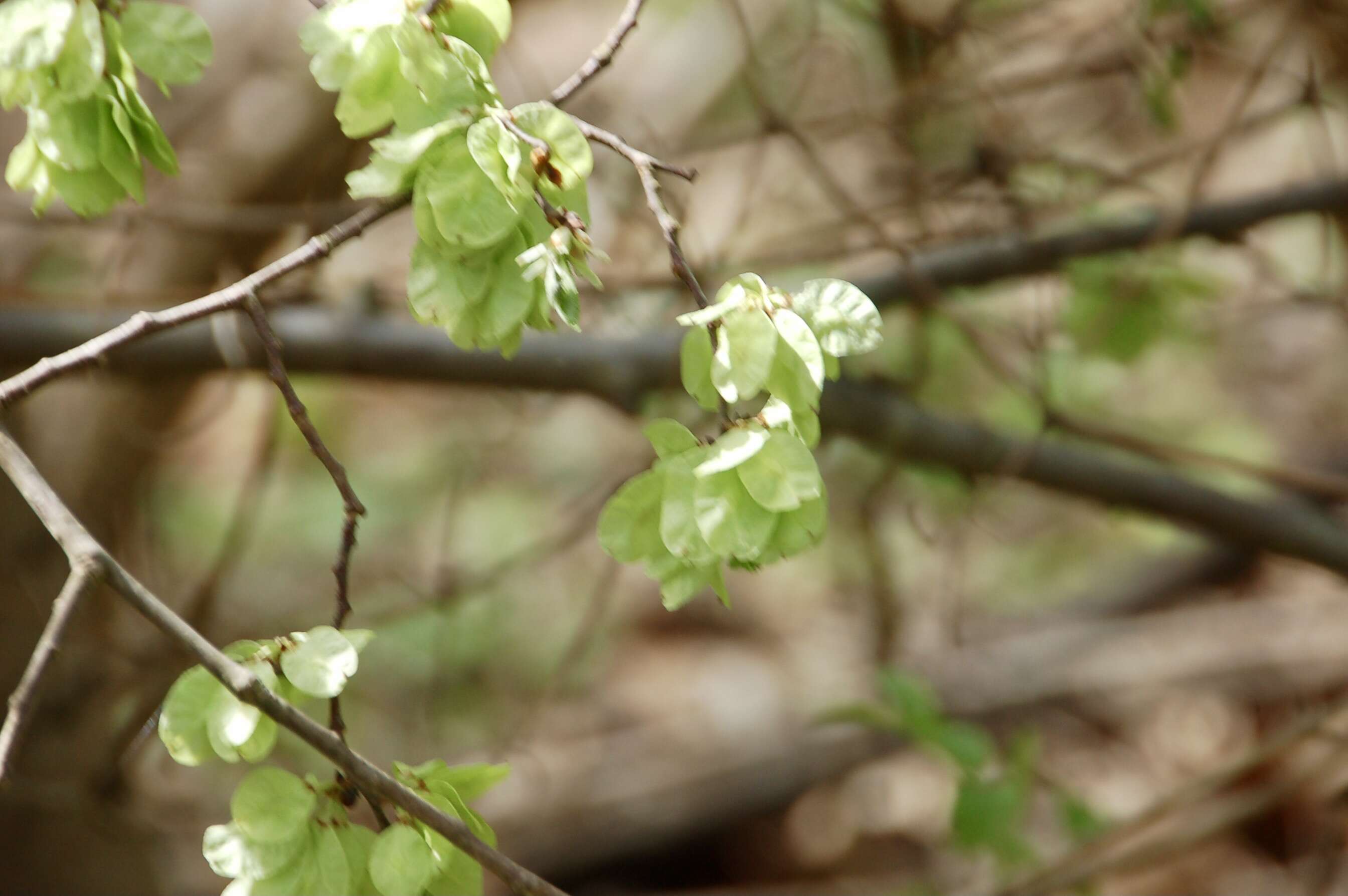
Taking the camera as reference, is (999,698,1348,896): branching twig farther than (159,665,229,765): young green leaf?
Yes

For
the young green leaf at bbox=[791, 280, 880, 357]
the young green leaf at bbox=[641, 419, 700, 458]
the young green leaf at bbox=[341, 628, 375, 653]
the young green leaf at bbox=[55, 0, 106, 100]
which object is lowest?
the young green leaf at bbox=[341, 628, 375, 653]

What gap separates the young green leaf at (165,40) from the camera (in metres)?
0.68

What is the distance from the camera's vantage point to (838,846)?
238 centimetres

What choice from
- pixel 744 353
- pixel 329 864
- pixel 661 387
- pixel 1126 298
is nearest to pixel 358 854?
pixel 329 864

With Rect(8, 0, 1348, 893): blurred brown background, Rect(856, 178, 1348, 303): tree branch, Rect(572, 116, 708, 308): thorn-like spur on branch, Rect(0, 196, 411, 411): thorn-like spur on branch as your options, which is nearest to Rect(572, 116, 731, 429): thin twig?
Rect(572, 116, 708, 308): thorn-like spur on branch

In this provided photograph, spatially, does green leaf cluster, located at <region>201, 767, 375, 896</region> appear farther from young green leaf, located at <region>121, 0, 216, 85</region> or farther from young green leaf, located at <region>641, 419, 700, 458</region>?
young green leaf, located at <region>121, 0, 216, 85</region>

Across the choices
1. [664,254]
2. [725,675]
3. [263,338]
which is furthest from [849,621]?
[263,338]

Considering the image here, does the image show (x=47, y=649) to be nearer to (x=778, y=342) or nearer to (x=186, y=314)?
(x=186, y=314)

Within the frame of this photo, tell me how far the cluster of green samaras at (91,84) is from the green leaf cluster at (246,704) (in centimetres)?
29

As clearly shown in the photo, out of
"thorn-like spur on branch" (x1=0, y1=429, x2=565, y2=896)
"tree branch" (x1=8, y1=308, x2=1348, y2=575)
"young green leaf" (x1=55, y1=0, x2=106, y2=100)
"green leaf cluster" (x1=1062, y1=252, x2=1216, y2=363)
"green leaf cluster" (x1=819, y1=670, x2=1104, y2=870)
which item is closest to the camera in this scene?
"thorn-like spur on branch" (x1=0, y1=429, x2=565, y2=896)

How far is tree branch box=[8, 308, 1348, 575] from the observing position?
1252 mm

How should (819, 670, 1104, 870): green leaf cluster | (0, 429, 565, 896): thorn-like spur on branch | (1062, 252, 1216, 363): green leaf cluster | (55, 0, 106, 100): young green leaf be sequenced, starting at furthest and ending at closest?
(1062, 252, 1216, 363): green leaf cluster → (819, 670, 1104, 870): green leaf cluster → (55, 0, 106, 100): young green leaf → (0, 429, 565, 896): thorn-like spur on branch

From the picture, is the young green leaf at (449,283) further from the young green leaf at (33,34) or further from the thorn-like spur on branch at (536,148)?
the young green leaf at (33,34)

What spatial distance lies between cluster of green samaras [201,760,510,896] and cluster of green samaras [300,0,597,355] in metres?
0.24
